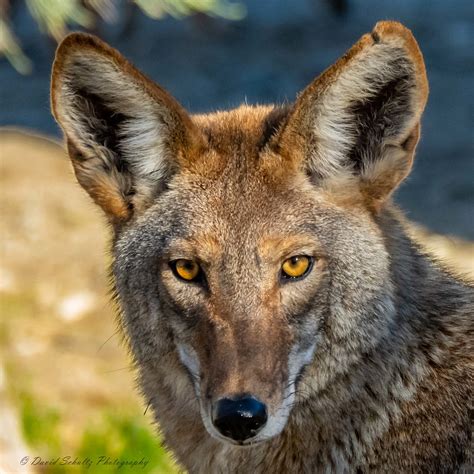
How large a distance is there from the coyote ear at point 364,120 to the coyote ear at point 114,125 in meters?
0.49

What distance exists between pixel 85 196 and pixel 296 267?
1892 millimetres

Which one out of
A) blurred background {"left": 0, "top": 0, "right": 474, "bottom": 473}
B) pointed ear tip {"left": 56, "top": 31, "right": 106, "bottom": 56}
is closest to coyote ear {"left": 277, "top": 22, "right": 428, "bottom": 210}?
blurred background {"left": 0, "top": 0, "right": 474, "bottom": 473}

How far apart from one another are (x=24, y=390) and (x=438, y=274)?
4.77 m

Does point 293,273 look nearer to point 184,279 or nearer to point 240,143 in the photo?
point 184,279

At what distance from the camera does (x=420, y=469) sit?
4.30m

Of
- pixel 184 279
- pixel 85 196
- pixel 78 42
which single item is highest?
pixel 78 42

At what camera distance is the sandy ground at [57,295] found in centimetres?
886

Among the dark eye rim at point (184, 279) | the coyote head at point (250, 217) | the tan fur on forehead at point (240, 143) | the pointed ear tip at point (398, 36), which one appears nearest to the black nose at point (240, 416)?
the coyote head at point (250, 217)

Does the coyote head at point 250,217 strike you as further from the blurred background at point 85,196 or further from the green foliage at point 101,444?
the green foliage at point 101,444

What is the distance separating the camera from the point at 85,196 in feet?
19.1

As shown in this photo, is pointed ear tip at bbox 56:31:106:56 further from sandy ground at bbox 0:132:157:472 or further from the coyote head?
sandy ground at bbox 0:132:157:472

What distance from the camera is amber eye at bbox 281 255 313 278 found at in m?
4.28

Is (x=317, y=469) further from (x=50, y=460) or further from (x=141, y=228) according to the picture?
(x=50, y=460)

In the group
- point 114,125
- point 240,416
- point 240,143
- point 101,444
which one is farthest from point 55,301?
point 240,416
